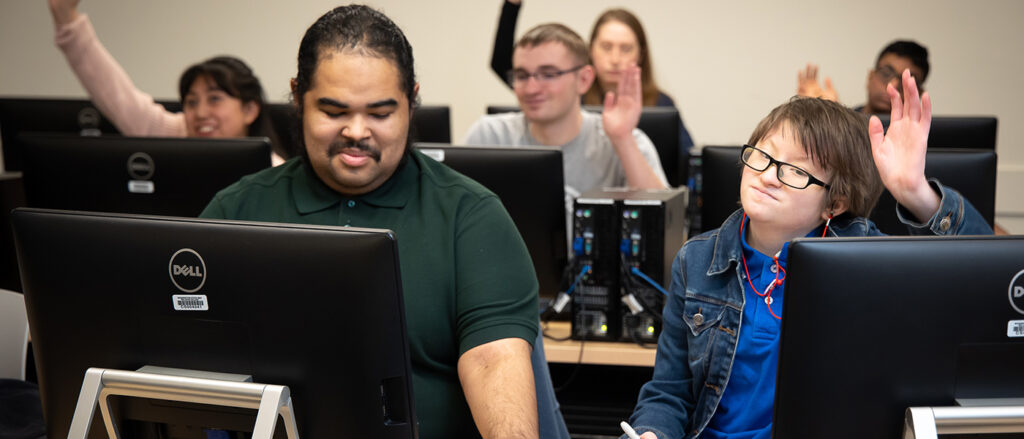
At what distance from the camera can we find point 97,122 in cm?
284

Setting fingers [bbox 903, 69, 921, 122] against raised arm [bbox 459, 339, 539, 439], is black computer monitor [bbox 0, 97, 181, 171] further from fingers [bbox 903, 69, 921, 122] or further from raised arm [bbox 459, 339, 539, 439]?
fingers [bbox 903, 69, 921, 122]

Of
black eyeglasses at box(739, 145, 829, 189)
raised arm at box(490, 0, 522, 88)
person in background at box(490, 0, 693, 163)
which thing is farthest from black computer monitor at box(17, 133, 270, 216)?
person in background at box(490, 0, 693, 163)

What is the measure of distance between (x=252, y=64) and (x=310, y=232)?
12.7 ft

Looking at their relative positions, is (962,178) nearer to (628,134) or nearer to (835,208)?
(835,208)

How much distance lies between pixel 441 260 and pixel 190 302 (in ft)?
1.39

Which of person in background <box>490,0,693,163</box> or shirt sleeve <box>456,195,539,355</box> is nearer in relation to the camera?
shirt sleeve <box>456,195,539,355</box>

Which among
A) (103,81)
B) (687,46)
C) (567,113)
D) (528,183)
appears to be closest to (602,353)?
(528,183)

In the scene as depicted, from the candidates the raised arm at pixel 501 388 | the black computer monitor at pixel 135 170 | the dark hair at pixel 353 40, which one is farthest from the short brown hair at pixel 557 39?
the raised arm at pixel 501 388

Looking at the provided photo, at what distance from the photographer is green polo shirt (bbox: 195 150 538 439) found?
4.06 feet

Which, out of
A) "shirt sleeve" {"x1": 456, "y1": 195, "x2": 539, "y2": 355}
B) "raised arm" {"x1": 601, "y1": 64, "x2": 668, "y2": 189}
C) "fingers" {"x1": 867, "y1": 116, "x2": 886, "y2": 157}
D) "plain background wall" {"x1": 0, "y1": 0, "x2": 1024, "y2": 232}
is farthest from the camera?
"plain background wall" {"x1": 0, "y1": 0, "x2": 1024, "y2": 232}

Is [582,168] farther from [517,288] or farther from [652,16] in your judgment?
[652,16]

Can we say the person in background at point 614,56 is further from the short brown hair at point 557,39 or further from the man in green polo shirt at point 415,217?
the man in green polo shirt at point 415,217

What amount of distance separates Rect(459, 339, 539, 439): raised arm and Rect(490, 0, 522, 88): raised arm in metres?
2.02

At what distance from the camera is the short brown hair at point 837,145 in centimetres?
129
